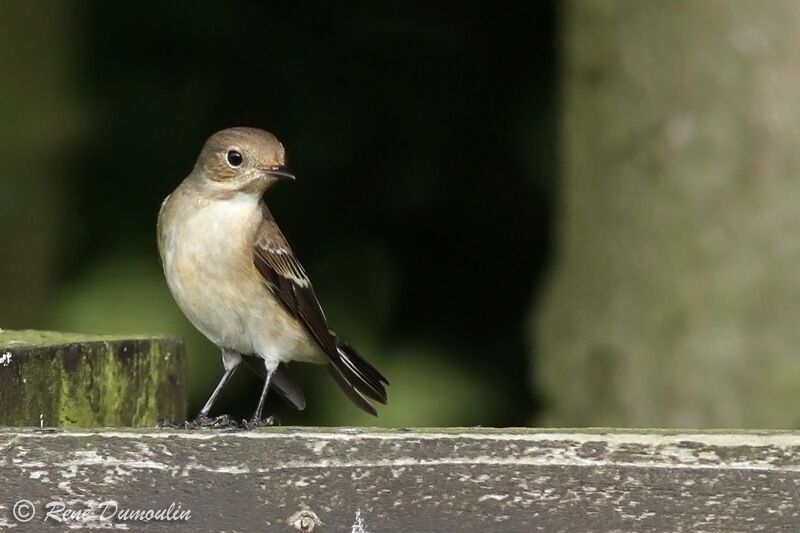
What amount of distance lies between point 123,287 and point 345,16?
1647mm

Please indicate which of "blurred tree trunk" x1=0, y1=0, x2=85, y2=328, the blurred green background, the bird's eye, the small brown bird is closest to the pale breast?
the small brown bird

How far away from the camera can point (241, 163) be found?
13.2 feet

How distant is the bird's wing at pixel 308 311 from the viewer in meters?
3.92

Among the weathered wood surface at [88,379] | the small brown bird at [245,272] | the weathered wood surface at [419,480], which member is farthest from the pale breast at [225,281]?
the weathered wood surface at [419,480]

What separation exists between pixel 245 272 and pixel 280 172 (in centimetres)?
29

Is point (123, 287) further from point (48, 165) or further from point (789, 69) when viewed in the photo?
point (789, 69)

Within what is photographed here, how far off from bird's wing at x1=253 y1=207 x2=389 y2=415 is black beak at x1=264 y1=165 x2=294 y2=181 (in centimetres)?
19

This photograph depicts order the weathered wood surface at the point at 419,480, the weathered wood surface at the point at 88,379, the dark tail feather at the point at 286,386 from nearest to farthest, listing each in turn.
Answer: the weathered wood surface at the point at 419,480
the weathered wood surface at the point at 88,379
the dark tail feather at the point at 286,386

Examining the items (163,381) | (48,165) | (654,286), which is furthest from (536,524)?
(48,165)

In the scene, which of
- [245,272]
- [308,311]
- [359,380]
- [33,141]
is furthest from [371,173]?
[359,380]

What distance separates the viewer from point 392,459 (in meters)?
2.22

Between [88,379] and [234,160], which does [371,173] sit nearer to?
[234,160]

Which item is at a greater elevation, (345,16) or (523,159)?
(345,16)

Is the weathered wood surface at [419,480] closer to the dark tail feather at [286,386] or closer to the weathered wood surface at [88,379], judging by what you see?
the weathered wood surface at [88,379]
